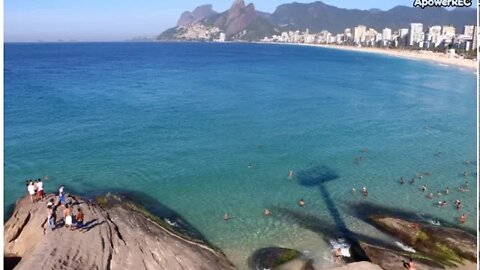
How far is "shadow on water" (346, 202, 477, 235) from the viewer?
29.0 metres

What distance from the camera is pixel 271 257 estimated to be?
24359 mm

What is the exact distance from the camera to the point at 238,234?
89.1 feet

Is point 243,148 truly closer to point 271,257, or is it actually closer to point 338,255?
point 271,257

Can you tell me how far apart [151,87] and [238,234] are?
61433 mm

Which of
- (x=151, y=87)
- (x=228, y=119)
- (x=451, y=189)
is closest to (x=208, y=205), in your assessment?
(x=451, y=189)

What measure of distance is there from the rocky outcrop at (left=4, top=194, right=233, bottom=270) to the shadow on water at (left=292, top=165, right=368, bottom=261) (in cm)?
720

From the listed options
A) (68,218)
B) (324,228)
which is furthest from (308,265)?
(68,218)

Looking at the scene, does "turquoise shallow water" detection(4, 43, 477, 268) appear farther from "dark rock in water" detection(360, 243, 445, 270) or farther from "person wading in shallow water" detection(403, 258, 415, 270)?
"person wading in shallow water" detection(403, 258, 415, 270)

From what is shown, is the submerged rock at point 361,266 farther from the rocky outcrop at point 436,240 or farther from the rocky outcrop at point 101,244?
the rocky outcrop at point 101,244

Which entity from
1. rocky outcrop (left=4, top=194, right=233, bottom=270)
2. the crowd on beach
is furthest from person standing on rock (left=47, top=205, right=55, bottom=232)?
rocky outcrop (left=4, top=194, right=233, bottom=270)

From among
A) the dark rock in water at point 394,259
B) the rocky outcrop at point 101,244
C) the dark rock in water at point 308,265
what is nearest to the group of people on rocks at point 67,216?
the rocky outcrop at point 101,244

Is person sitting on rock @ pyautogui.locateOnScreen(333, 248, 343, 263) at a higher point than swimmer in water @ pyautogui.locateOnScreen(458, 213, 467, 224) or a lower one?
higher

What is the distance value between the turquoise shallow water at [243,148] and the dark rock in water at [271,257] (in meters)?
0.72

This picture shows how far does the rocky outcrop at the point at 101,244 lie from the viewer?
1836 cm
